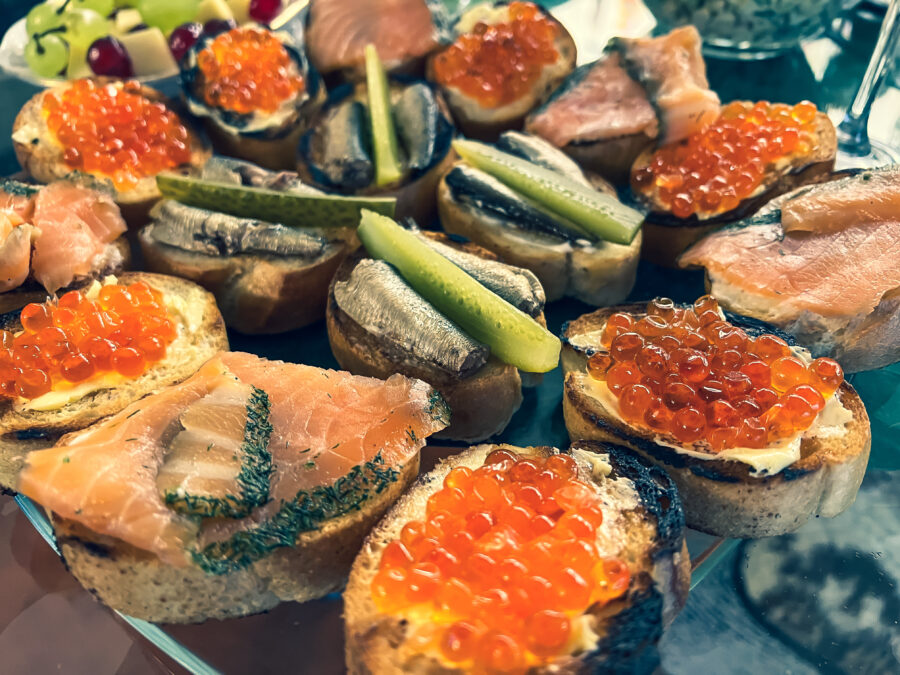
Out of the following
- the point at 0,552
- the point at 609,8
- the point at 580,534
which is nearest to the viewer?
the point at 580,534

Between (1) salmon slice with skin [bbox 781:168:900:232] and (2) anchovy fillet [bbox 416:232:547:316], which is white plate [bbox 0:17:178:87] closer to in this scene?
(2) anchovy fillet [bbox 416:232:547:316]

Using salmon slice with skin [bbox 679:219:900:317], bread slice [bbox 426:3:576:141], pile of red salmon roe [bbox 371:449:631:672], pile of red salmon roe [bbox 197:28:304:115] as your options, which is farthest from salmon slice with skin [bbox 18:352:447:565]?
bread slice [bbox 426:3:576:141]

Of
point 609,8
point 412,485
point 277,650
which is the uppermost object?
point 609,8

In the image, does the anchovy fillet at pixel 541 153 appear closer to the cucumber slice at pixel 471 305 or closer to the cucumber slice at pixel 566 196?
the cucumber slice at pixel 566 196

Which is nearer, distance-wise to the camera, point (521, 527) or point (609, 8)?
point (521, 527)

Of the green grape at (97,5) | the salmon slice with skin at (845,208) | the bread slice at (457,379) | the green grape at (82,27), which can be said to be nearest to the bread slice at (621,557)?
the bread slice at (457,379)

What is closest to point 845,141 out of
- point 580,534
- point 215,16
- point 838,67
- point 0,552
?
point 838,67

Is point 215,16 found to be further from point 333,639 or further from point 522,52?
point 333,639
